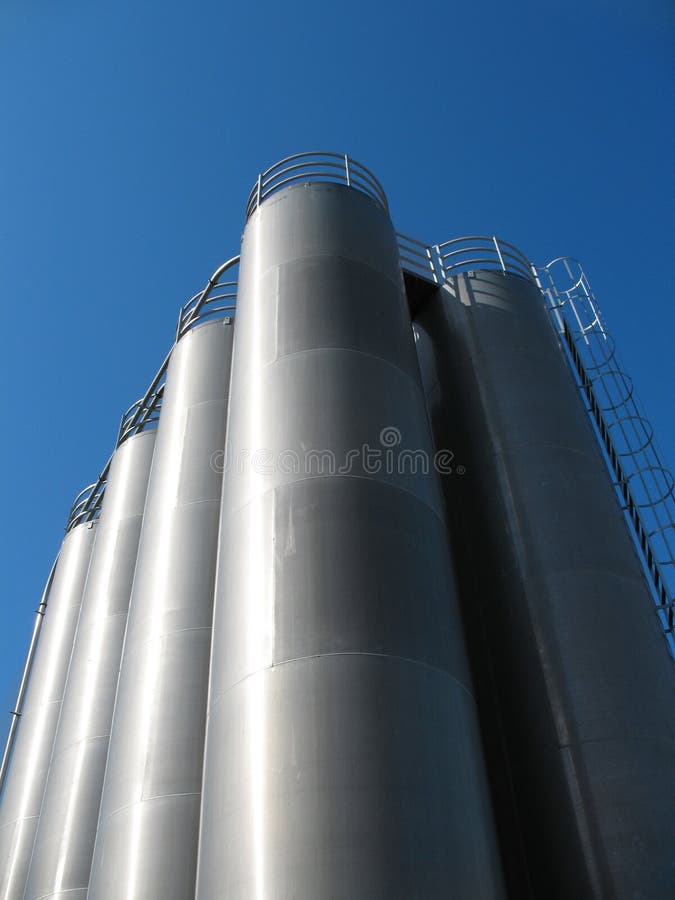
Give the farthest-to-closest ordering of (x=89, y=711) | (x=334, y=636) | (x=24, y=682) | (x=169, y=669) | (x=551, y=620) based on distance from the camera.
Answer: (x=24, y=682) → (x=89, y=711) → (x=169, y=669) → (x=551, y=620) → (x=334, y=636)

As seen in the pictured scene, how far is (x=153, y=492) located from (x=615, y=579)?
8.48 meters

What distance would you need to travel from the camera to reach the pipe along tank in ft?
24.0

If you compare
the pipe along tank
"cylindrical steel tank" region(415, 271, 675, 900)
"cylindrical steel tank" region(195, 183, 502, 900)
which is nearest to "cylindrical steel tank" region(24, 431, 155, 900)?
the pipe along tank

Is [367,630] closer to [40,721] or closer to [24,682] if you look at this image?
[40,721]

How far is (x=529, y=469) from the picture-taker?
40.6 ft

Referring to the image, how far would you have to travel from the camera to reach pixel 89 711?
16.0 metres

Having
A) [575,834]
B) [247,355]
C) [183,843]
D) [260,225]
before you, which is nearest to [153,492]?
[247,355]

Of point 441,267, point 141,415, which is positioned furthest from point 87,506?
point 441,267

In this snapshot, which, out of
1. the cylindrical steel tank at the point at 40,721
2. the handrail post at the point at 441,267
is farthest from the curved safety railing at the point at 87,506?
the handrail post at the point at 441,267

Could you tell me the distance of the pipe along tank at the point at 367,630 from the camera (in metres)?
7.30

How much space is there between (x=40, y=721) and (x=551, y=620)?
16039 millimetres

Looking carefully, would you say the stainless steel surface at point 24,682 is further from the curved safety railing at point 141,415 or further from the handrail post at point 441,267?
the handrail post at point 441,267

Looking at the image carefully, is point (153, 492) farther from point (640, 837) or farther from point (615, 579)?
point (640, 837)

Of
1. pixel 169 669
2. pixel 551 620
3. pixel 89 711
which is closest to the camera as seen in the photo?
pixel 551 620
